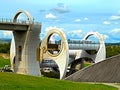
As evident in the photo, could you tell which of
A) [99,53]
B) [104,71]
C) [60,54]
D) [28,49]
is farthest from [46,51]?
[104,71]


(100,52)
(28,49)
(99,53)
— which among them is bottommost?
(99,53)

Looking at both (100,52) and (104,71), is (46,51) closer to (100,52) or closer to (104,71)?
(100,52)

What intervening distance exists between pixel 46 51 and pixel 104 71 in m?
34.8

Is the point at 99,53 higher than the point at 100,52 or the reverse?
the reverse

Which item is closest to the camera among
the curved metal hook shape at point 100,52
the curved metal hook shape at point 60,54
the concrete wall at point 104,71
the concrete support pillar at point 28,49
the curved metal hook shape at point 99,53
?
the concrete wall at point 104,71

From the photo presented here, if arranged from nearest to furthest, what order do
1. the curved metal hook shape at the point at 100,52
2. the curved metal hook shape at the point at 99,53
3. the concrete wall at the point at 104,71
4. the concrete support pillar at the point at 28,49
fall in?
the concrete wall at the point at 104,71, the concrete support pillar at the point at 28,49, the curved metal hook shape at the point at 99,53, the curved metal hook shape at the point at 100,52

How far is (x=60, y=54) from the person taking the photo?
70875 mm

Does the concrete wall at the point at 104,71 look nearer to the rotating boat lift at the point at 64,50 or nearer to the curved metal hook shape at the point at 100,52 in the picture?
the rotating boat lift at the point at 64,50

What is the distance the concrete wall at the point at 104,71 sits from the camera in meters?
38.6

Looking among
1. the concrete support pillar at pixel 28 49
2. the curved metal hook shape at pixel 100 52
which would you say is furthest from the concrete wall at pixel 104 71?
the curved metal hook shape at pixel 100 52

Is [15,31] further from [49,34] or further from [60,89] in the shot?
[60,89]

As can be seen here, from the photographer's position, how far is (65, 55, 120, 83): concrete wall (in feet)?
127

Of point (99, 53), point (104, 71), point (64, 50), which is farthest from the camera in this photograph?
point (99, 53)

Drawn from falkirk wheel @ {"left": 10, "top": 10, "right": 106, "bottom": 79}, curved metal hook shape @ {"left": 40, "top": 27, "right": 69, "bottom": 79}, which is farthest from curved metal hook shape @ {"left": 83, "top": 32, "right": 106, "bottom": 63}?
curved metal hook shape @ {"left": 40, "top": 27, "right": 69, "bottom": 79}
